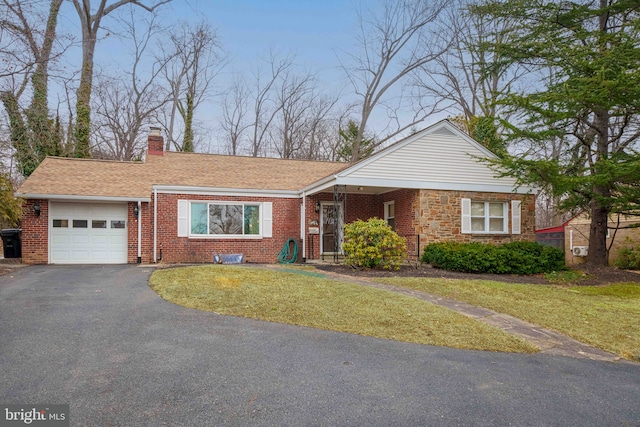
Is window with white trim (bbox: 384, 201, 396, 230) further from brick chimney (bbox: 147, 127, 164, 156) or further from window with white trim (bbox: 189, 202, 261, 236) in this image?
brick chimney (bbox: 147, 127, 164, 156)

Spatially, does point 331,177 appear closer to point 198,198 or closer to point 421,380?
point 198,198

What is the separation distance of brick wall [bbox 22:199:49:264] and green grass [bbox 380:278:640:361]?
1119 centimetres

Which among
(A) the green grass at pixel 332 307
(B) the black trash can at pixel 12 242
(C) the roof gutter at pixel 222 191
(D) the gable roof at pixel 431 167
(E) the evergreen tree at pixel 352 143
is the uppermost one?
(E) the evergreen tree at pixel 352 143

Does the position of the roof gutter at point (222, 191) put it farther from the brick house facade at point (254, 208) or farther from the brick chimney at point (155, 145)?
the brick chimney at point (155, 145)

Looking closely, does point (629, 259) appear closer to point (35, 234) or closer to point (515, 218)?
point (515, 218)

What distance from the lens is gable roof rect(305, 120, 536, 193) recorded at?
1388 centimetres

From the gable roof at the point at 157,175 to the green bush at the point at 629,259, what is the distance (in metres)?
12.1

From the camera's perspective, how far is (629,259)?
52.2 ft

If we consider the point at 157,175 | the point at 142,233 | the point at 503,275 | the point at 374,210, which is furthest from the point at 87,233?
the point at 503,275

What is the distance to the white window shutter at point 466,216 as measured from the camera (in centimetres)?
1458

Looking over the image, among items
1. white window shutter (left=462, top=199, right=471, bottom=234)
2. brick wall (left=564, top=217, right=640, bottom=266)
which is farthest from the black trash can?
brick wall (left=564, top=217, right=640, bottom=266)

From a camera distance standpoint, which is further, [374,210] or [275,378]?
[374,210]

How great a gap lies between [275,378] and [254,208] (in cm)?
1183

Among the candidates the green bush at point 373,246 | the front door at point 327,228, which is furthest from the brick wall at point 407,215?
the front door at point 327,228
